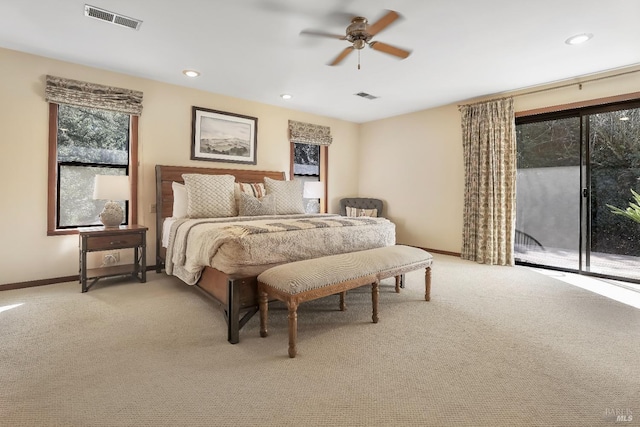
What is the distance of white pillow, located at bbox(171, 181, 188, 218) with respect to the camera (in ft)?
12.2

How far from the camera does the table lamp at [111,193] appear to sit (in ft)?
11.1

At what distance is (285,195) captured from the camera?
437cm

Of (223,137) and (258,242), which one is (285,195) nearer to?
(223,137)

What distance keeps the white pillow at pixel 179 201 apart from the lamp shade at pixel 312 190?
2.10m

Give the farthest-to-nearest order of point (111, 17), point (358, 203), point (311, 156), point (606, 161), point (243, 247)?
point (358, 203)
point (311, 156)
point (606, 161)
point (111, 17)
point (243, 247)

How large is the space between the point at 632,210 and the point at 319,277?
12.6 feet

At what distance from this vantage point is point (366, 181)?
21.4 feet

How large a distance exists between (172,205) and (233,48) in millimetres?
2064

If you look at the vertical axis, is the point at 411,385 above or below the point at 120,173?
below

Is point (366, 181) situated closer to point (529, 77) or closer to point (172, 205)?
point (529, 77)

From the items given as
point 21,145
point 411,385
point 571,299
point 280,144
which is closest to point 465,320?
point 411,385

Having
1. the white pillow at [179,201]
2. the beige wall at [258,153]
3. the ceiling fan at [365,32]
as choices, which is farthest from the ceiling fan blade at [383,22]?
the beige wall at [258,153]

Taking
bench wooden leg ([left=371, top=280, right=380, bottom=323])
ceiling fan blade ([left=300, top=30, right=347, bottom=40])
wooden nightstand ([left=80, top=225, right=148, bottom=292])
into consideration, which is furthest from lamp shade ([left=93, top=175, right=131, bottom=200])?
bench wooden leg ([left=371, top=280, right=380, bottom=323])

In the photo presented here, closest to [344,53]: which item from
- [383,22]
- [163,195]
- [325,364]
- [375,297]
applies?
[383,22]
